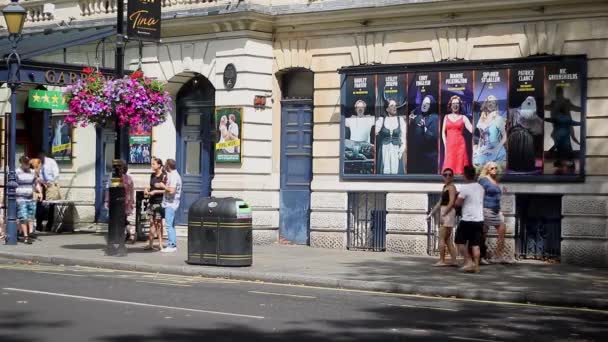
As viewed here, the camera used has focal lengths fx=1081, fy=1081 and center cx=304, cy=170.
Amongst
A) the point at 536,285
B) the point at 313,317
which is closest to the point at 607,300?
the point at 536,285

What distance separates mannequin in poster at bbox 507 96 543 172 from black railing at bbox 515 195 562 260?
0.66m

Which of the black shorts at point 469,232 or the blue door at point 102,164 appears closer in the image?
the black shorts at point 469,232

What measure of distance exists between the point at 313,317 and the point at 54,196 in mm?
15846

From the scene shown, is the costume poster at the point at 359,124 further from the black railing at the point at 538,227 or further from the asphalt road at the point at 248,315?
the asphalt road at the point at 248,315

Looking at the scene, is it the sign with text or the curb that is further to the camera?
the sign with text

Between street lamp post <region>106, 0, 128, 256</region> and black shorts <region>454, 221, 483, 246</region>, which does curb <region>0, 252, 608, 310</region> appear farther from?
black shorts <region>454, 221, 483, 246</region>

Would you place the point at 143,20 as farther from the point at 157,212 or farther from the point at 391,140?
the point at 391,140

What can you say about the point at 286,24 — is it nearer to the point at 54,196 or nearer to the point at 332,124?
the point at 332,124

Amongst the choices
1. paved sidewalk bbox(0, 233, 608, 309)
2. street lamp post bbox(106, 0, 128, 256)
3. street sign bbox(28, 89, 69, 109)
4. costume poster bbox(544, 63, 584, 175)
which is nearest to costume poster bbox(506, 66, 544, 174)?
costume poster bbox(544, 63, 584, 175)

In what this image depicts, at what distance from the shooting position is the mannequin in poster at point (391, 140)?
2233 cm

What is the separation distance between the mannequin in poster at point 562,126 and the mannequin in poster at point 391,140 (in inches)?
128

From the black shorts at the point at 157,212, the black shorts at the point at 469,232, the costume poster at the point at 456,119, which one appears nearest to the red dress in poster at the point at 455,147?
the costume poster at the point at 456,119

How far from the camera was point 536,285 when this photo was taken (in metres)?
16.4

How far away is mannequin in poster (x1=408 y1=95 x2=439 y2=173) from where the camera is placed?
21.9 m
